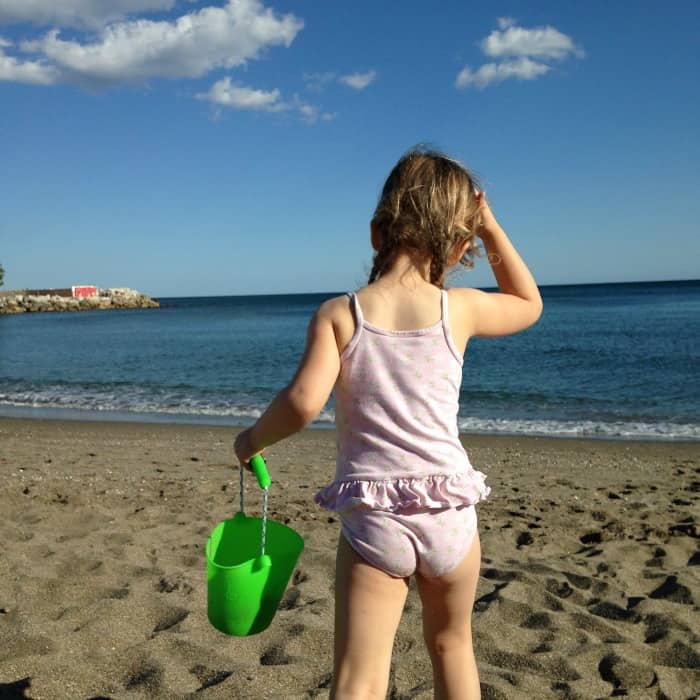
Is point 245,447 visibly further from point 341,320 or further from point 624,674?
point 624,674

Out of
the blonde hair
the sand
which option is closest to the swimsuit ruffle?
Answer: the blonde hair

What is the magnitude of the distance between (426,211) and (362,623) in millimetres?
1041

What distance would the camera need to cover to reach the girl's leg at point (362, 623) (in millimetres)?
1887

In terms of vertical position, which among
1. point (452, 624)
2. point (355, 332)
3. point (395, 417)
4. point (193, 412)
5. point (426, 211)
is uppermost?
point (426, 211)

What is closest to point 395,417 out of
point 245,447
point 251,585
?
point 245,447

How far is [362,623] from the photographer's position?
6.19 feet

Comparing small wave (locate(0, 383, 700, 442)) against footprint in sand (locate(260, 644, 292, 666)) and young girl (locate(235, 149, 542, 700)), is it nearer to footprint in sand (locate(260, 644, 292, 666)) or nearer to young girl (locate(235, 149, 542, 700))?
footprint in sand (locate(260, 644, 292, 666))

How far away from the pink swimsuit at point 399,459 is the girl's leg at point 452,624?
0.20 ft

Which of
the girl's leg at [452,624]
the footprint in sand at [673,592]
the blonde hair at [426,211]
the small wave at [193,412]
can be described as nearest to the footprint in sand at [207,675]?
the girl's leg at [452,624]

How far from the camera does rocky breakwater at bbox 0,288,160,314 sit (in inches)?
2758

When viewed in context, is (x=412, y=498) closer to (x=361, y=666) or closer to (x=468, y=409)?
(x=361, y=666)

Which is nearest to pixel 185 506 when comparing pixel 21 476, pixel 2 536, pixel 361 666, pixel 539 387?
pixel 2 536

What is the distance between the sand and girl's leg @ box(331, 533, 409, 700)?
3.51ft

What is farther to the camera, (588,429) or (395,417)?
(588,429)
